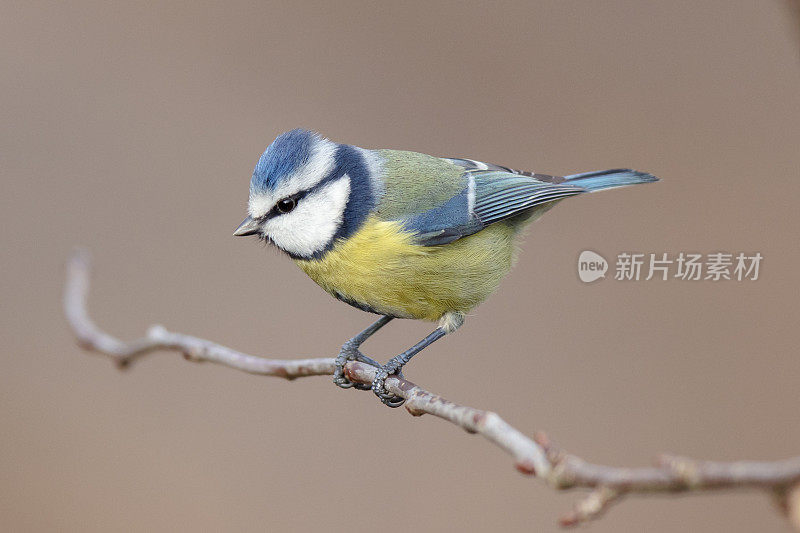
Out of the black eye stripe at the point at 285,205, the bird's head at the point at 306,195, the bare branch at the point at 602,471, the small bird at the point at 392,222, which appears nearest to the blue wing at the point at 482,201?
the small bird at the point at 392,222

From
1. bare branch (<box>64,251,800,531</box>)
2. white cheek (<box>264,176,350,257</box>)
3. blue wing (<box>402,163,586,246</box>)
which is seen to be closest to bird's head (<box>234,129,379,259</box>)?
white cheek (<box>264,176,350,257</box>)

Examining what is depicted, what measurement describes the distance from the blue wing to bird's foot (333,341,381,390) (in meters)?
0.27

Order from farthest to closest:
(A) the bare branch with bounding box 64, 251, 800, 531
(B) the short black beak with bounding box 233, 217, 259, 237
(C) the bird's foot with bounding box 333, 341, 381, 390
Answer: (B) the short black beak with bounding box 233, 217, 259, 237
(C) the bird's foot with bounding box 333, 341, 381, 390
(A) the bare branch with bounding box 64, 251, 800, 531

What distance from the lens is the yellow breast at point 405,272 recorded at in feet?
5.09

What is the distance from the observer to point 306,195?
4.95 ft

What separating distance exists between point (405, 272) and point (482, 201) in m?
0.30

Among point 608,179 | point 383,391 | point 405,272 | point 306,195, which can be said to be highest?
point 608,179

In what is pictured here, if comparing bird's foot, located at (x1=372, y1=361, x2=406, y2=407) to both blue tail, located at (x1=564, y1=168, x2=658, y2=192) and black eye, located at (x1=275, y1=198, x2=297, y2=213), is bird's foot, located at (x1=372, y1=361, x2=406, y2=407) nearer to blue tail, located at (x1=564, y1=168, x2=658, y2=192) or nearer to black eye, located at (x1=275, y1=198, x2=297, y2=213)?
black eye, located at (x1=275, y1=198, x2=297, y2=213)

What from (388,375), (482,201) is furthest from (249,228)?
(482,201)

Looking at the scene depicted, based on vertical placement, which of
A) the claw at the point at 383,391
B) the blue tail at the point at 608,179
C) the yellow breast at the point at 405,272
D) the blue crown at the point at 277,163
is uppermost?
the blue tail at the point at 608,179

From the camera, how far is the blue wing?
166 cm

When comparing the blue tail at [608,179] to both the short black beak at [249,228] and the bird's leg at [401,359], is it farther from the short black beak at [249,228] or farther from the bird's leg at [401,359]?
the short black beak at [249,228]

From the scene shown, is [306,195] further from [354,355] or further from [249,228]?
[354,355]

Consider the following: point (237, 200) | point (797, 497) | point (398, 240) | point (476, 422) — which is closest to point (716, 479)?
point (797, 497)
